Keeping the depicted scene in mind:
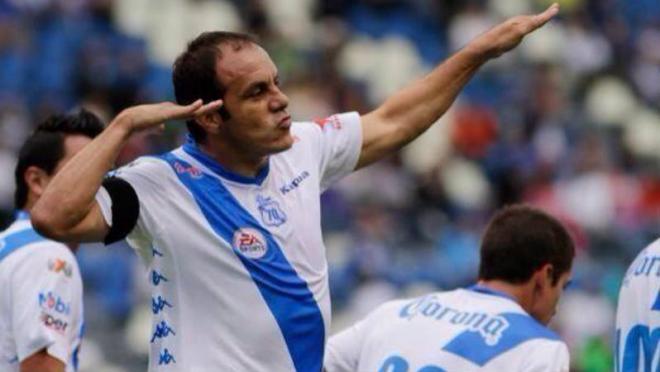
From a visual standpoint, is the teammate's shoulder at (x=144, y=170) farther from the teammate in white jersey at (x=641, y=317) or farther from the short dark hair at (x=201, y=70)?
the teammate in white jersey at (x=641, y=317)

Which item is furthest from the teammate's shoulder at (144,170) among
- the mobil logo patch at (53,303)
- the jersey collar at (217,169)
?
the mobil logo patch at (53,303)

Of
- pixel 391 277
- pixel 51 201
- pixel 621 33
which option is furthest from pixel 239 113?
pixel 621 33

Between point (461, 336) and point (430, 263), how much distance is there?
9.84 meters

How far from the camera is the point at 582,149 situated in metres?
19.7

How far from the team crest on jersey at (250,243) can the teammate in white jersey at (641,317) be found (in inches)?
55.8

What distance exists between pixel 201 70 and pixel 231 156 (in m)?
0.30

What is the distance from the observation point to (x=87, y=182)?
6.35 metres

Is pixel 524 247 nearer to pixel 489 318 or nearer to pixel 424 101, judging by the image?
pixel 489 318

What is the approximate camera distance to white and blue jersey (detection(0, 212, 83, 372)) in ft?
25.7

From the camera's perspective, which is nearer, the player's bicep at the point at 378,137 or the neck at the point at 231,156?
the neck at the point at 231,156

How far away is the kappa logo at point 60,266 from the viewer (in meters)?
7.95

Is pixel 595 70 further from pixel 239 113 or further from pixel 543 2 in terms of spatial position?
pixel 239 113

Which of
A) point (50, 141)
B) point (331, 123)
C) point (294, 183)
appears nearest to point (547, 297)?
point (331, 123)

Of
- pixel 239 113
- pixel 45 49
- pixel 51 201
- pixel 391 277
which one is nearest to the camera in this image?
pixel 51 201
